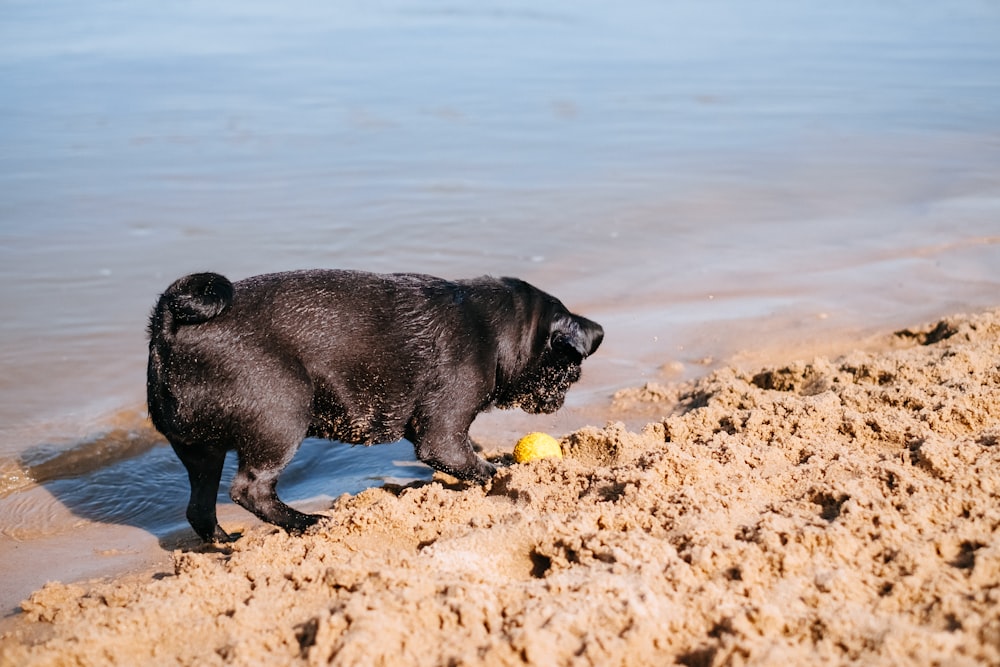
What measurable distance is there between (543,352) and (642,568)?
6.76ft

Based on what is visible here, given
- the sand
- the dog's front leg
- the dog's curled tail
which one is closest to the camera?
the sand

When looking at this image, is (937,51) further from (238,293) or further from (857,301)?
(238,293)

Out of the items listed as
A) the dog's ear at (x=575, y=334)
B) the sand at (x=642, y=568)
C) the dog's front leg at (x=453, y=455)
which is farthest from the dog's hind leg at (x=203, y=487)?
the dog's ear at (x=575, y=334)

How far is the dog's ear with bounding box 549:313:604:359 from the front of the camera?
534 centimetres

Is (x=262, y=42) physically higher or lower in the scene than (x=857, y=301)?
higher

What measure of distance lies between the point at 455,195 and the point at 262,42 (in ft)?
41.1

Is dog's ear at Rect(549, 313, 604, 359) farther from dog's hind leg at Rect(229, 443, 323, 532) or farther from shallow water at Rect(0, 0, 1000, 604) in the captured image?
dog's hind leg at Rect(229, 443, 323, 532)

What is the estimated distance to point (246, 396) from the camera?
4477mm

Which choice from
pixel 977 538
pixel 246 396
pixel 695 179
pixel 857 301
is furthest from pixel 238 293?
pixel 695 179

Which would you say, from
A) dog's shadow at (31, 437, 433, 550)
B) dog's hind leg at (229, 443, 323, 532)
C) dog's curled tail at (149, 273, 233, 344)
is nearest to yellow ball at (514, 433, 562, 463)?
dog's shadow at (31, 437, 433, 550)

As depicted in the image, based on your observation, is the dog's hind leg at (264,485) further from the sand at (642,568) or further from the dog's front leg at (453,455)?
the dog's front leg at (453,455)

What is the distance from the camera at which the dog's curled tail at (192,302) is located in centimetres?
438

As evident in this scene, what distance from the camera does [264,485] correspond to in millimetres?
4695

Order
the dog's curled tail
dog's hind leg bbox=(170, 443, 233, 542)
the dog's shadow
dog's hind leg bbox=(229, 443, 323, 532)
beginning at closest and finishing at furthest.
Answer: the dog's curled tail < dog's hind leg bbox=(229, 443, 323, 532) < dog's hind leg bbox=(170, 443, 233, 542) < the dog's shadow
